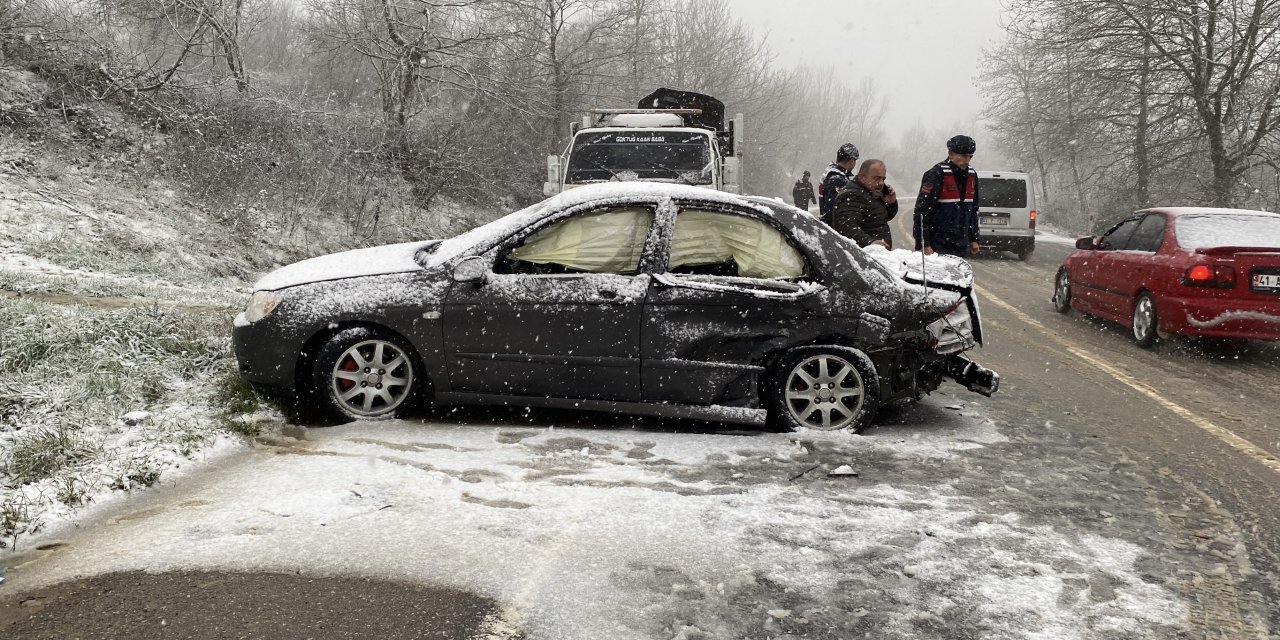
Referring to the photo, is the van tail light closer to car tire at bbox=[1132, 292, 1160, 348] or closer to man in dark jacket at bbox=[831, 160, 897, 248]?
car tire at bbox=[1132, 292, 1160, 348]

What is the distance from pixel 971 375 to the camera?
5.43 m

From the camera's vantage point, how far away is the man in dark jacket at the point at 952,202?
7727 mm

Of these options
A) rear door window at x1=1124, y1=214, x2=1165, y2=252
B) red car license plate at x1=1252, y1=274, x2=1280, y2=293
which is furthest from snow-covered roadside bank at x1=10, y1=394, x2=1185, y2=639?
rear door window at x1=1124, y1=214, x2=1165, y2=252

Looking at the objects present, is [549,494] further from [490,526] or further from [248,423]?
[248,423]

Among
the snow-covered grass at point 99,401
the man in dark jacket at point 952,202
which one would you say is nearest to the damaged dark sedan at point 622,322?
the snow-covered grass at point 99,401

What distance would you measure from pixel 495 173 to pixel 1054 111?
22.1 metres

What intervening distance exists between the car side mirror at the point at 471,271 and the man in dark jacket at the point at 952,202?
173 inches

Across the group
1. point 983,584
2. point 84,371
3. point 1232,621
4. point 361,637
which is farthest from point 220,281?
point 1232,621

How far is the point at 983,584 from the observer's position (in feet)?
10.4

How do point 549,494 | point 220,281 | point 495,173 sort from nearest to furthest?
1. point 549,494
2. point 220,281
3. point 495,173

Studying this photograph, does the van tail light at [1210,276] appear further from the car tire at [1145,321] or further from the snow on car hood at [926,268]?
the snow on car hood at [926,268]

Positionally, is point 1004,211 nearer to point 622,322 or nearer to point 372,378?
point 622,322

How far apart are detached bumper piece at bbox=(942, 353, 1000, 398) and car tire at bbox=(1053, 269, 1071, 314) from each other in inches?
237

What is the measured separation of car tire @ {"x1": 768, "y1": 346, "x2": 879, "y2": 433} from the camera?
5023 millimetres
